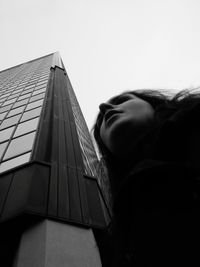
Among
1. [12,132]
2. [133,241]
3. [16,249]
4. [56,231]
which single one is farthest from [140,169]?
[12,132]

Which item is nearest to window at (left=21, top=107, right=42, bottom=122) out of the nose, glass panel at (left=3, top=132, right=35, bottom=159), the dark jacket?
glass panel at (left=3, top=132, right=35, bottom=159)

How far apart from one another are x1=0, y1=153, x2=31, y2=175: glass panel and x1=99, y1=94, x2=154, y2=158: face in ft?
14.5

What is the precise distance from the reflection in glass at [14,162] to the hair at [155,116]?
3822mm

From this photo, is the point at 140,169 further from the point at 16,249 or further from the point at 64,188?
the point at 64,188

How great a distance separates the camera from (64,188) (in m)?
5.23

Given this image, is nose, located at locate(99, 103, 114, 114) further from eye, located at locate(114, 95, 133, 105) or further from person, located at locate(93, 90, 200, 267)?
person, located at locate(93, 90, 200, 267)

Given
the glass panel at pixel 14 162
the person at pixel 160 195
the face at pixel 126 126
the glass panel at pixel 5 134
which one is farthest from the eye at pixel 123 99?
the glass panel at pixel 5 134

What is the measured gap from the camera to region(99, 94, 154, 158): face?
2.31m

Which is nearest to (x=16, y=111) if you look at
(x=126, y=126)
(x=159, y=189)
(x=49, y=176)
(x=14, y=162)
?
(x=14, y=162)

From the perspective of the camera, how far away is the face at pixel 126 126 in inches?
90.8

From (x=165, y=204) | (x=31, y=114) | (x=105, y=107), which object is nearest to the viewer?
(x=165, y=204)

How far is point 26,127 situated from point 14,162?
2.57m

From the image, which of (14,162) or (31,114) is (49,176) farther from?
(31,114)

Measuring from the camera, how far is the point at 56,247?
350 centimetres
